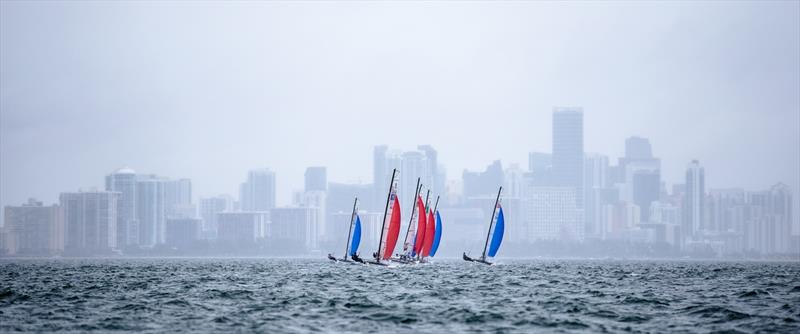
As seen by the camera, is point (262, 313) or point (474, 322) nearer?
point (474, 322)

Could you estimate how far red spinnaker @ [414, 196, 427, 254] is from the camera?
11494 centimetres

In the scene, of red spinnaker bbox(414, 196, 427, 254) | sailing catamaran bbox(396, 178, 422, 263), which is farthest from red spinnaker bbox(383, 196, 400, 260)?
sailing catamaran bbox(396, 178, 422, 263)

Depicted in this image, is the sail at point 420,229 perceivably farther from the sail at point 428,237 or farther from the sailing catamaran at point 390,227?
the sailing catamaran at point 390,227

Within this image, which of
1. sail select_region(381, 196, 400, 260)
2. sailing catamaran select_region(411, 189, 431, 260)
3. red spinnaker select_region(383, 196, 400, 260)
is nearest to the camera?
red spinnaker select_region(383, 196, 400, 260)

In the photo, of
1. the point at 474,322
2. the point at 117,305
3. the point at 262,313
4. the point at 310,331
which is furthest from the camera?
the point at 117,305

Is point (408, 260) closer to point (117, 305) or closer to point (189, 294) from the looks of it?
point (189, 294)

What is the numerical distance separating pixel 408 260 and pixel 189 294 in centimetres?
5011

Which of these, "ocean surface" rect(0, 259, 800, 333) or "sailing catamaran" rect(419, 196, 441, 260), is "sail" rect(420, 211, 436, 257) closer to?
"sailing catamaran" rect(419, 196, 441, 260)

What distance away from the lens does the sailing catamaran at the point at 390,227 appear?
103062 mm

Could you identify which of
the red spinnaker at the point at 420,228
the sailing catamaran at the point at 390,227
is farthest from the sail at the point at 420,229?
the sailing catamaran at the point at 390,227

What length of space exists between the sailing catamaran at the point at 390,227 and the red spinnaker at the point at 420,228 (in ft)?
24.5

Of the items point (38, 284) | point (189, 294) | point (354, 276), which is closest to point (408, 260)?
point (354, 276)

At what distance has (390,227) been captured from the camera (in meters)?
104

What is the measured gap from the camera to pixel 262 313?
55000 mm
